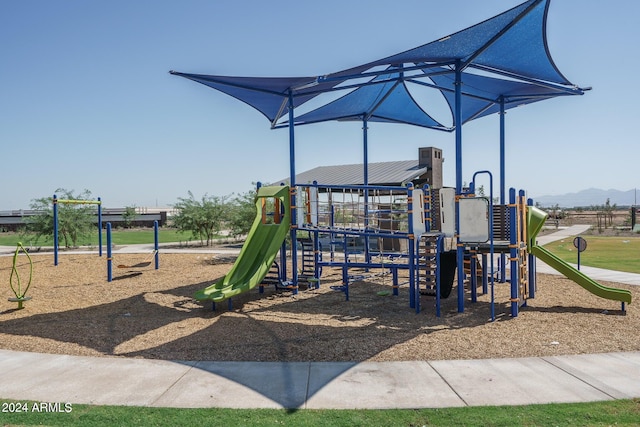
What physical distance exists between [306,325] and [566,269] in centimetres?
598

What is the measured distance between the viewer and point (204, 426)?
185 inches

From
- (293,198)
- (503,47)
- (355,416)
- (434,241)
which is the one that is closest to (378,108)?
(293,198)

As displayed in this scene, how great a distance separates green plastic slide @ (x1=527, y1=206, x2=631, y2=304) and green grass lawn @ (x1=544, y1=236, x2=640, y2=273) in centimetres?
716

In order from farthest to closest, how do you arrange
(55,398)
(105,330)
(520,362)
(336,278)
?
(336,278), (105,330), (520,362), (55,398)

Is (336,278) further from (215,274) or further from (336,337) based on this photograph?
(336,337)

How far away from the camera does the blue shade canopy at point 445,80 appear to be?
8.73 metres

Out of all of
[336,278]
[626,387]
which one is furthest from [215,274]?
[626,387]

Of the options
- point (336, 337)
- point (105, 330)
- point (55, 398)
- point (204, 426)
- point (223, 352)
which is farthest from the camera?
point (105, 330)

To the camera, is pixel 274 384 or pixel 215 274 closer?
Result: pixel 274 384

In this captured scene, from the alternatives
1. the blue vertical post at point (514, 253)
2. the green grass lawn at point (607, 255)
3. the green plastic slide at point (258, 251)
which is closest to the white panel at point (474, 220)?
the blue vertical post at point (514, 253)

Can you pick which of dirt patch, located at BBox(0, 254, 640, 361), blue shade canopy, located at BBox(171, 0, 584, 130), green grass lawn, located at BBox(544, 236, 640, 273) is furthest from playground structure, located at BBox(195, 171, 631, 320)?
green grass lawn, located at BBox(544, 236, 640, 273)

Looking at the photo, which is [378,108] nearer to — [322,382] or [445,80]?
[445,80]

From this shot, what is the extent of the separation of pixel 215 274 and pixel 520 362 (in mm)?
11608

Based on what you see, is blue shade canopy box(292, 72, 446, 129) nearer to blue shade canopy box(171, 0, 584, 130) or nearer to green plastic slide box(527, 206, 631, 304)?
blue shade canopy box(171, 0, 584, 130)
